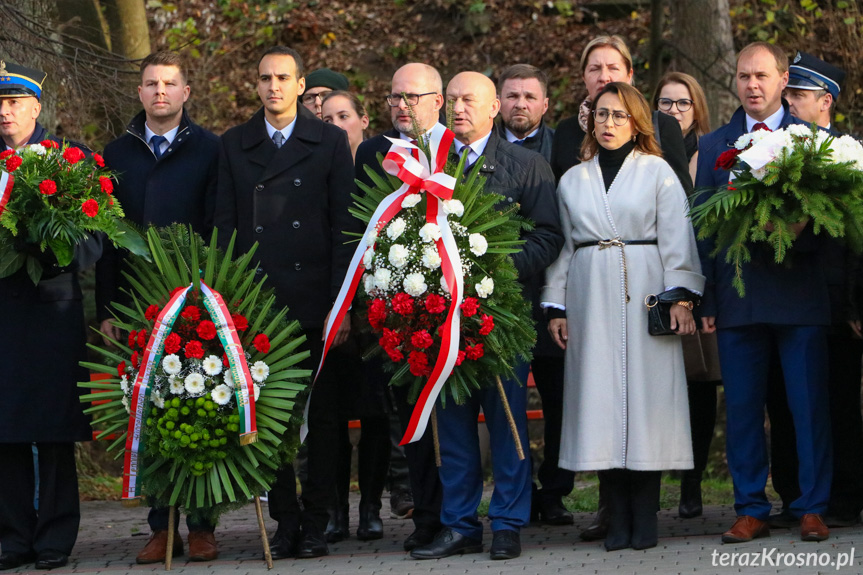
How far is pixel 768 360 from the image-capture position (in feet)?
19.3

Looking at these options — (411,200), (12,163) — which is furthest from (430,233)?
(12,163)

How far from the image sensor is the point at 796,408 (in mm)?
5762

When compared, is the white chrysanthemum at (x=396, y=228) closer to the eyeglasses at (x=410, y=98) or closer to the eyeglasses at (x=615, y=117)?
the eyeglasses at (x=410, y=98)

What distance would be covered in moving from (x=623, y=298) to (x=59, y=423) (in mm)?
2925

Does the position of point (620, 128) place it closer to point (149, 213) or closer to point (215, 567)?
point (149, 213)

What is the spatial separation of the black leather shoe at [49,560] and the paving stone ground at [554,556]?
0.05 meters

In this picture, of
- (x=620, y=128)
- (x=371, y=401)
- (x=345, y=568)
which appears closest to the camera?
(x=345, y=568)

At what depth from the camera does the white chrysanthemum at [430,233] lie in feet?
17.5

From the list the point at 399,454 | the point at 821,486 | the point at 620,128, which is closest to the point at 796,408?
the point at 821,486

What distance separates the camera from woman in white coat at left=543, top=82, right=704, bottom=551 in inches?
222

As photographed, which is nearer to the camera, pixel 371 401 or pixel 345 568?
pixel 345 568

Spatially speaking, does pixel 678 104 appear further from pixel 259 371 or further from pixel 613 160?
pixel 259 371

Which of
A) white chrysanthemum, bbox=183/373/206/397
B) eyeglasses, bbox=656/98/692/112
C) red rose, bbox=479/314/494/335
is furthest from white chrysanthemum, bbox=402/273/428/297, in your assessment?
eyeglasses, bbox=656/98/692/112

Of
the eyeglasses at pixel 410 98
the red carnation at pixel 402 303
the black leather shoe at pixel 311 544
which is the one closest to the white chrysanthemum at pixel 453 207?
the red carnation at pixel 402 303
